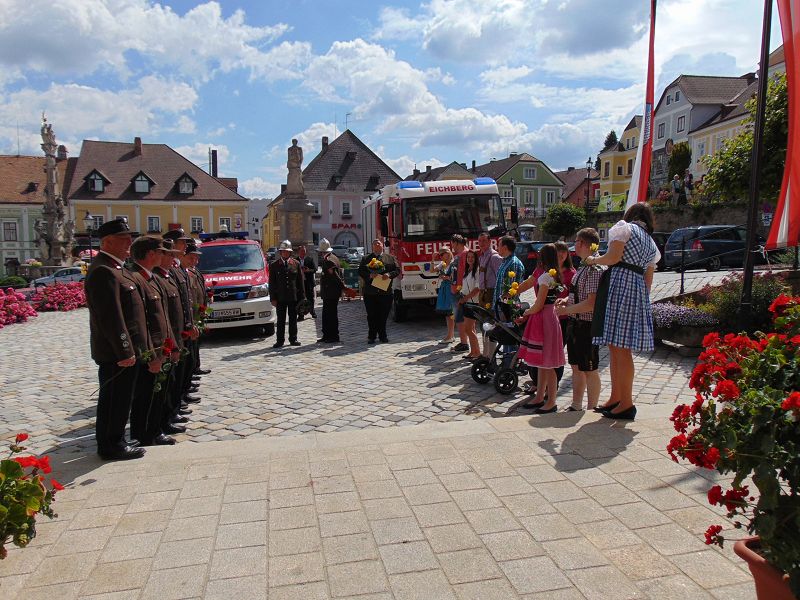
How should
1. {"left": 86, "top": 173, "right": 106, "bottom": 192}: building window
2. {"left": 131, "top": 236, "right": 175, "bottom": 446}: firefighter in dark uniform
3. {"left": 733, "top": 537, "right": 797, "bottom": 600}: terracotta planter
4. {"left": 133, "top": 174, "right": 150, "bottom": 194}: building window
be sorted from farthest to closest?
{"left": 133, "top": 174, "right": 150, "bottom": 194}: building window
{"left": 86, "top": 173, "right": 106, "bottom": 192}: building window
{"left": 131, "top": 236, "right": 175, "bottom": 446}: firefighter in dark uniform
{"left": 733, "top": 537, "right": 797, "bottom": 600}: terracotta planter

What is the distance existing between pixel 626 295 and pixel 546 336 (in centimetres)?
104

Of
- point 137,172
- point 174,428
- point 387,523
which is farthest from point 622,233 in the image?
point 137,172

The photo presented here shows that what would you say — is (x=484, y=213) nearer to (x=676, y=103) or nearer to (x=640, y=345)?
(x=640, y=345)

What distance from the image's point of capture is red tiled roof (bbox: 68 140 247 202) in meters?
55.5

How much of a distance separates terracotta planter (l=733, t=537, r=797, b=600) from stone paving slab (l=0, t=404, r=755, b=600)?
23.4 inches

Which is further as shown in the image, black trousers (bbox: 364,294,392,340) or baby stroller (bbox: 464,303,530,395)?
black trousers (bbox: 364,294,392,340)

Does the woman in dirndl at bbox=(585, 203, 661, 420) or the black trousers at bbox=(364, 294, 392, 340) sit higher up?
the woman in dirndl at bbox=(585, 203, 661, 420)

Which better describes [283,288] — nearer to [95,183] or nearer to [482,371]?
[482,371]

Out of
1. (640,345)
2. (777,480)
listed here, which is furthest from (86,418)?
(777,480)

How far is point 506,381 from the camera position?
24.5 feet

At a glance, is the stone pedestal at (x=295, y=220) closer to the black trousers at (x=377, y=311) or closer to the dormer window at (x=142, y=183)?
the black trousers at (x=377, y=311)

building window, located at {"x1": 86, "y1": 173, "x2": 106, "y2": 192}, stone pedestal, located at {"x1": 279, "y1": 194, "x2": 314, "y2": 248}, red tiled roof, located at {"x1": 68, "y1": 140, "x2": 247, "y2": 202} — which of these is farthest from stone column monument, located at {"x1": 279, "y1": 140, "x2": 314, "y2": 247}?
building window, located at {"x1": 86, "y1": 173, "x2": 106, "y2": 192}

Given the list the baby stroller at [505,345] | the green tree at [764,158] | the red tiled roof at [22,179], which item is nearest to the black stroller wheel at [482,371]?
the baby stroller at [505,345]

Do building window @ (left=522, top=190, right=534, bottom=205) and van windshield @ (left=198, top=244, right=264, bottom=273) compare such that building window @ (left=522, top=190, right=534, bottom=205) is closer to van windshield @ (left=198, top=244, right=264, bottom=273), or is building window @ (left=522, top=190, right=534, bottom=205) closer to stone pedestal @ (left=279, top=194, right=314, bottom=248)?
stone pedestal @ (left=279, top=194, right=314, bottom=248)
